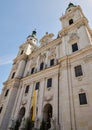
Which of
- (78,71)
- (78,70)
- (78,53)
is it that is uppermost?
(78,53)

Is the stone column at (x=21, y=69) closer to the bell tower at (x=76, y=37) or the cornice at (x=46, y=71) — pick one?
the cornice at (x=46, y=71)

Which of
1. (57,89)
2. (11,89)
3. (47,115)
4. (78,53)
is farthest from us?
(11,89)

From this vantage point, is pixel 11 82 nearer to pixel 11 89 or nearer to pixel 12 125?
pixel 11 89

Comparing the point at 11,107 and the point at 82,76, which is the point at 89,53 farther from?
the point at 11,107

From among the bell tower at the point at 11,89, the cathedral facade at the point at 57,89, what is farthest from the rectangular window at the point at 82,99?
the bell tower at the point at 11,89

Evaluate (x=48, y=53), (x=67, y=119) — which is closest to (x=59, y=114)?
(x=67, y=119)

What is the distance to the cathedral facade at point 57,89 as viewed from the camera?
Answer: 13.1m

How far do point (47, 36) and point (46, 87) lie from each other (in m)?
15.9

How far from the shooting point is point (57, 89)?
54.8 feet

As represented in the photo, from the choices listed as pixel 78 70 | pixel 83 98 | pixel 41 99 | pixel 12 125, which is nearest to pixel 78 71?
pixel 78 70

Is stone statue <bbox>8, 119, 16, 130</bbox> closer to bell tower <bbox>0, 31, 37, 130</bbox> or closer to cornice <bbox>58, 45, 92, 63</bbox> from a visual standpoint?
bell tower <bbox>0, 31, 37, 130</bbox>

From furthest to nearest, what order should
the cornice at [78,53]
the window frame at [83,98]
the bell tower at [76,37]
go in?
1. the bell tower at [76,37]
2. the cornice at [78,53]
3. the window frame at [83,98]

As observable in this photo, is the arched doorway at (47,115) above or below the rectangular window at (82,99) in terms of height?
below

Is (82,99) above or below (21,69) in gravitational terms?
below
